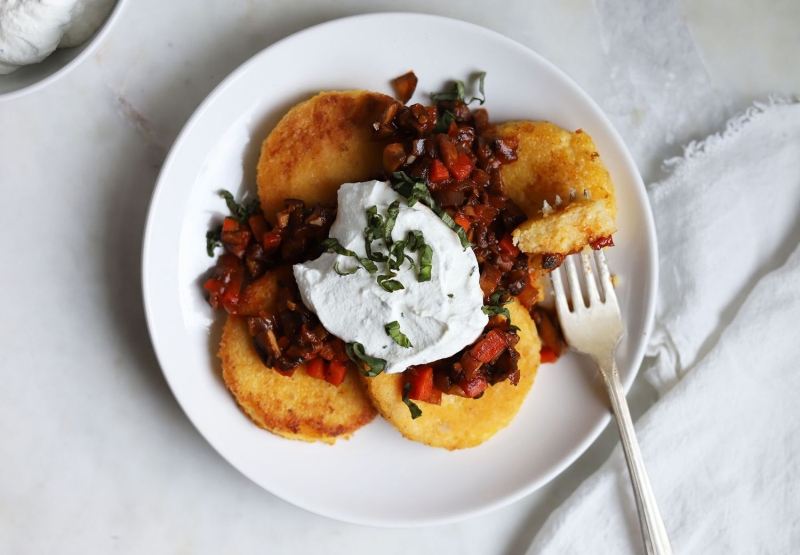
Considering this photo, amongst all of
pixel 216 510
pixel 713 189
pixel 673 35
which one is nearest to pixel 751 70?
pixel 673 35

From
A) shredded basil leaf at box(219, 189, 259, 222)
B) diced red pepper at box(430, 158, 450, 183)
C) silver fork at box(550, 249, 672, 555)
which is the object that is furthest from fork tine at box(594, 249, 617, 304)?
shredded basil leaf at box(219, 189, 259, 222)

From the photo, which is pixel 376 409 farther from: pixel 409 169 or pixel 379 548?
pixel 409 169

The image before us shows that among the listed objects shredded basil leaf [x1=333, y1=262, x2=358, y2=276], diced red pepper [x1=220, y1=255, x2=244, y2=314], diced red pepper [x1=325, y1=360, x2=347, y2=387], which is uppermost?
shredded basil leaf [x1=333, y1=262, x2=358, y2=276]

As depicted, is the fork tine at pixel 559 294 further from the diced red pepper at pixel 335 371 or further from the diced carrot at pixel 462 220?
the diced red pepper at pixel 335 371

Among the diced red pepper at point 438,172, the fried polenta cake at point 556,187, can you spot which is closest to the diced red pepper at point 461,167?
the diced red pepper at point 438,172

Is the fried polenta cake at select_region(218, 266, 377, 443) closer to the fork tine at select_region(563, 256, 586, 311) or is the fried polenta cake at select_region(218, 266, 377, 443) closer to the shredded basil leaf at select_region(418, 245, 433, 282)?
the shredded basil leaf at select_region(418, 245, 433, 282)

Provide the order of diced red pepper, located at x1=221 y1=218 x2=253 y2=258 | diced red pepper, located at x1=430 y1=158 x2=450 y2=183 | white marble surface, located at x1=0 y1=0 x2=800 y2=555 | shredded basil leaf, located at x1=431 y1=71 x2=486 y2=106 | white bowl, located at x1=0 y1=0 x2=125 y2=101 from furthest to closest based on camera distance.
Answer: white marble surface, located at x1=0 y1=0 x2=800 y2=555 → shredded basil leaf, located at x1=431 y1=71 x2=486 y2=106 → diced red pepper, located at x1=221 y1=218 x2=253 y2=258 → diced red pepper, located at x1=430 y1=158 x2=450 y2=183 → white bowl, located at x1=0 y1=0 x2=125 y2=101
